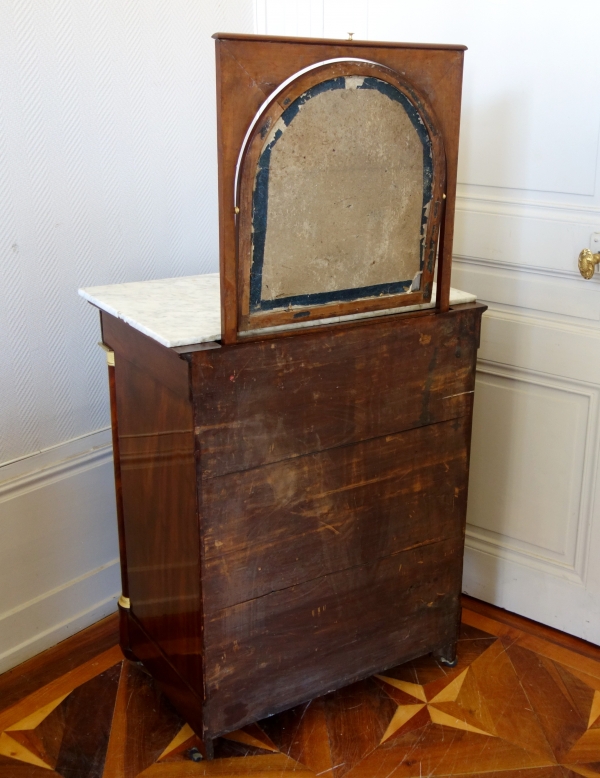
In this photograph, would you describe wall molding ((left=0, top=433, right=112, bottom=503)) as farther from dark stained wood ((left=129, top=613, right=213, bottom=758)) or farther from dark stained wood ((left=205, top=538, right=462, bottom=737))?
dark stained wood ((left=205, top=538, right=462, bottom=737))

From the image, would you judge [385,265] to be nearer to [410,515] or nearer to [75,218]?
[410,515]

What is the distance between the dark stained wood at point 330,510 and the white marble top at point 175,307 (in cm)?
25

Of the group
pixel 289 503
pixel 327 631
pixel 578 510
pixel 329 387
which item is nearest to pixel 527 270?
pixel 578 510

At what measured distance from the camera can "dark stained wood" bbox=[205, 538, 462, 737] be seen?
153 cm

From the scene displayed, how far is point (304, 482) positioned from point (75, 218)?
0.83 meters

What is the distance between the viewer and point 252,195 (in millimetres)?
1286

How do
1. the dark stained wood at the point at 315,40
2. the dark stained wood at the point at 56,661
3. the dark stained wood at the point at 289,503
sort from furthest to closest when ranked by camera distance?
1. the dark stained wood at the point at 56,661
2. the dark stained wood at the point at 289,503
3. the dark stained wood at the point at 315,40

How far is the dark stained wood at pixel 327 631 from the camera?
153 cm

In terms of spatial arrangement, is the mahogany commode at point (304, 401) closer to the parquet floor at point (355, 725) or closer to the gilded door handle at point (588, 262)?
the parquet floor at point (355, 725)

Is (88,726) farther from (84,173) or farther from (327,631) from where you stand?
(84,173)

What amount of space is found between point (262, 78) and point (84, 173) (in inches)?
28.6

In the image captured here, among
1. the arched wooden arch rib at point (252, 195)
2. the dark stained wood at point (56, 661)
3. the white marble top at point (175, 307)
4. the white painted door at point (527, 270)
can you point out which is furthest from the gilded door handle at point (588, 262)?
the dark stained wood at point (56, 661)

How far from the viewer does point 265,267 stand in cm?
135

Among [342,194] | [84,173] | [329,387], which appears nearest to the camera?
[342,194]
